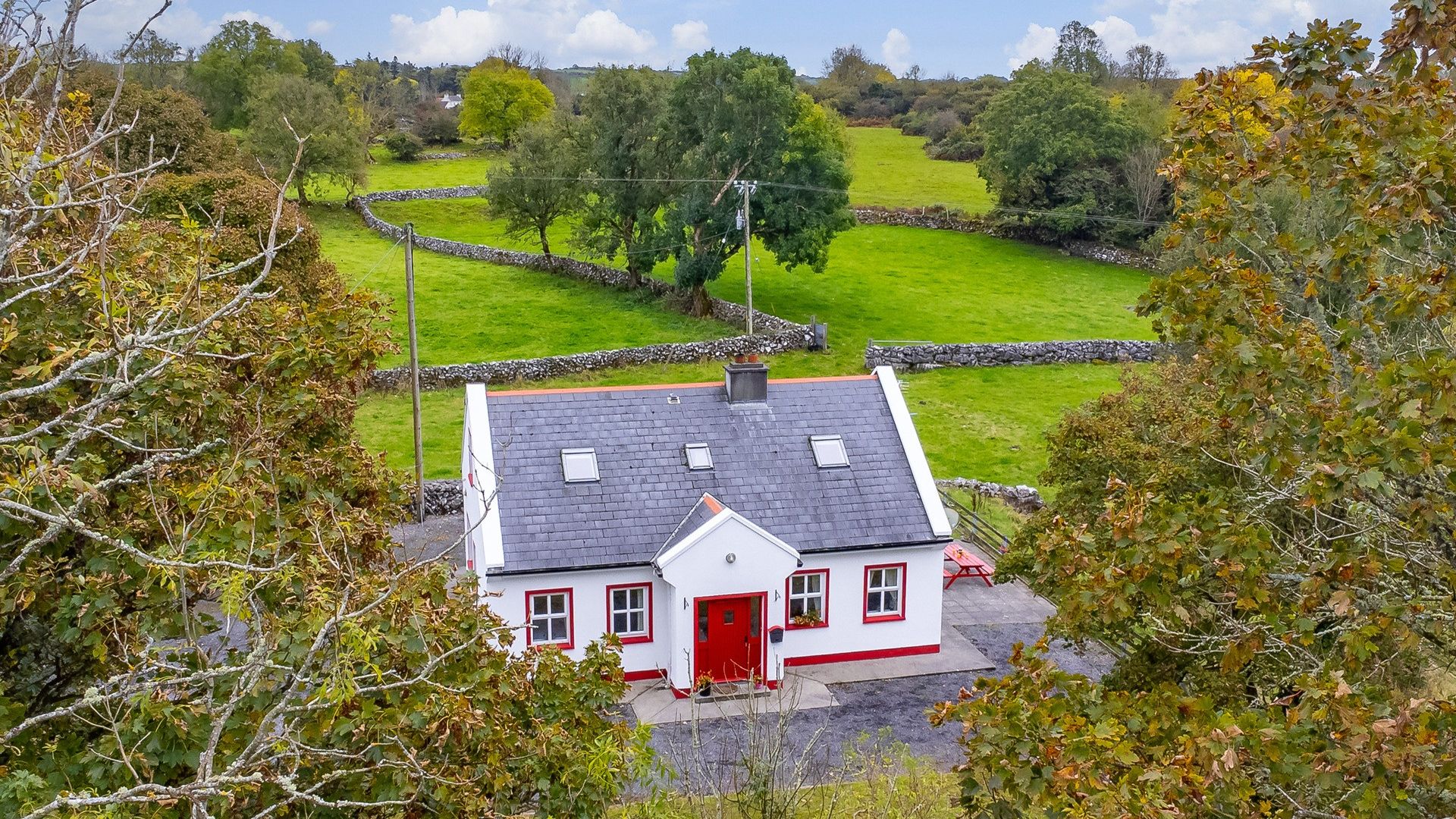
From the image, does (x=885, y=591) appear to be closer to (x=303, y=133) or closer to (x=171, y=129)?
(x=171, y=129)

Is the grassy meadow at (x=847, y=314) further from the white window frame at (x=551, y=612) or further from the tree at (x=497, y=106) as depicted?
the tree at (x=497, y=106)

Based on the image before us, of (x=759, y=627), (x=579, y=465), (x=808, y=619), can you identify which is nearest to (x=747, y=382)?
(x=579, y=465)

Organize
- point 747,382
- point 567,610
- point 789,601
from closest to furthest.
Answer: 1. point 567,610
2. point 789,601
3. point 747,382

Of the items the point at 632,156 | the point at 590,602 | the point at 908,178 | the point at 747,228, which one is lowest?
the point at 590,602

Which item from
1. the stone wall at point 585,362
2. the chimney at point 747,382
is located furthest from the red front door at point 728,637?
the stone wall at point 585,362

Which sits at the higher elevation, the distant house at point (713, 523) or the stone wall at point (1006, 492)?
the distant house at point (713, 523)

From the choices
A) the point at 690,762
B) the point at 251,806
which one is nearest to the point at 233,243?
the point at 690,762

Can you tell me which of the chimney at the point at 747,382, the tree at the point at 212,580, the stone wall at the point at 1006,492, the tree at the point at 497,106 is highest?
the tree at the point at 497,106
